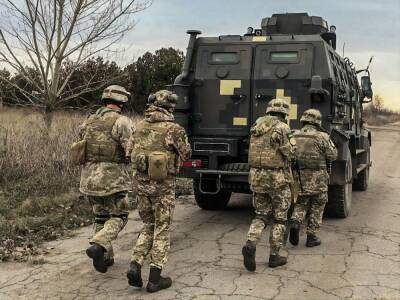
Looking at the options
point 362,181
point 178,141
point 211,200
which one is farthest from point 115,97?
point 362,181

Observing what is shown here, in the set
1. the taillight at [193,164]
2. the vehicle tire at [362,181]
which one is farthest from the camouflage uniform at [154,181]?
the vehicle tire at [362,181]

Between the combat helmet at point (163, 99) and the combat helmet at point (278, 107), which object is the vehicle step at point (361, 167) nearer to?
the combat helmet at point (278, 107)

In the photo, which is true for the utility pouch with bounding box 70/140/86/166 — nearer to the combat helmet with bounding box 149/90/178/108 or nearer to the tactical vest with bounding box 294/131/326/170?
the combat helmet with bounding box 149/90/178/108

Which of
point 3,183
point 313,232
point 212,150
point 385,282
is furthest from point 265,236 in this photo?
point 3,183

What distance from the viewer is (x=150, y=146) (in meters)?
4.95

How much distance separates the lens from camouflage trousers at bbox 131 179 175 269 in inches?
193

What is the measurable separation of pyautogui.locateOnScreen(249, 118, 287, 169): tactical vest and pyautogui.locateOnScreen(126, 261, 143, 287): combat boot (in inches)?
62.9

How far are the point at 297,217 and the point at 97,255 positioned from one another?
2.54m

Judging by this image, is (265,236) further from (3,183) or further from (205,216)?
(3,183)

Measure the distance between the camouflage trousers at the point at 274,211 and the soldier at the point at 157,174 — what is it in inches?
40.5

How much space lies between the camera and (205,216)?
27.6 feet

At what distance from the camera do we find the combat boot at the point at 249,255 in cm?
531

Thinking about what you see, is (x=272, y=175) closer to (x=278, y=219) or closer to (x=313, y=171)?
(x=278, y=219)

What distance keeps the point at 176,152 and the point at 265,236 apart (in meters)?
2.50
